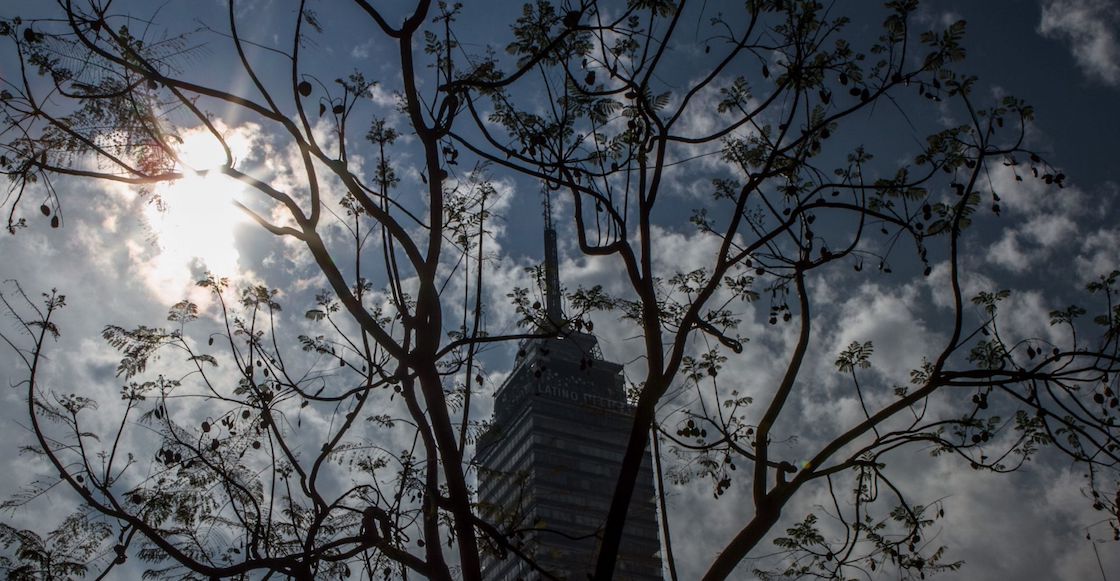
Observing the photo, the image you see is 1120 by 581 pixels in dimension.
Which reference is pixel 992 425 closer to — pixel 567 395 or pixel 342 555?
pixel 342 555

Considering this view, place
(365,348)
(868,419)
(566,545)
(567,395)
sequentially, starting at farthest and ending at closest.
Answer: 1. (567,395)
2. (566,545)
3. (365,348)
4. (868,419)

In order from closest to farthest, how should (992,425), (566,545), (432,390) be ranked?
1. (432,390)
2. (992,425)
3. (566,545)

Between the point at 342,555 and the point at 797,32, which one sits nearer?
the point at 342,555

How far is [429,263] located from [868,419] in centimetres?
325

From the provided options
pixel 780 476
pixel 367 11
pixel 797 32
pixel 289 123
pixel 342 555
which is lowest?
pixel 342 555

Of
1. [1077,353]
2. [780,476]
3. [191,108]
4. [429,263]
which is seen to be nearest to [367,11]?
[191,108]

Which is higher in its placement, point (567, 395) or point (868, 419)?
point (567, 395)

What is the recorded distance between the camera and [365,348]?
679cm

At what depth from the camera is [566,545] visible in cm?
8300

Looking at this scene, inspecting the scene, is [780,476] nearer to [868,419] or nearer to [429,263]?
[868,419]

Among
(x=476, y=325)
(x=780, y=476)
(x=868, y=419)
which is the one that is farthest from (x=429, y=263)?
(x=868, y=419)

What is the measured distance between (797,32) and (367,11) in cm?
352

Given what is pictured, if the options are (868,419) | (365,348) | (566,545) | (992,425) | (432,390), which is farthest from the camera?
(566,545)

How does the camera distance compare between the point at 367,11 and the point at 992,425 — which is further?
the point at 992,425
